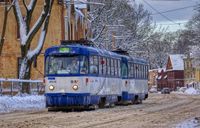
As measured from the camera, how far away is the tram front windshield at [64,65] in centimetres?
3000

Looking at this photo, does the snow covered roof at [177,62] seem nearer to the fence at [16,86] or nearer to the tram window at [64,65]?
the fence at [16,86]

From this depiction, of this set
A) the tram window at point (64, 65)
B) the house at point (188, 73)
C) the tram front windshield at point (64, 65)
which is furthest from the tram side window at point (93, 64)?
the house at point (188, 73)

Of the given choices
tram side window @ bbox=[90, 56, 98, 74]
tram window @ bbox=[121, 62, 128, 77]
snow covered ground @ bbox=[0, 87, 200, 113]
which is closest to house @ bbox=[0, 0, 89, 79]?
tram window @ bbox=[121, 62, 128, 77]

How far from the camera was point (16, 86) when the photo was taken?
3884 centimetres

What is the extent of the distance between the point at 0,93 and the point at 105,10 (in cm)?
4504

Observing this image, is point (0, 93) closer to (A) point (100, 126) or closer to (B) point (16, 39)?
(A) point (100, 126)

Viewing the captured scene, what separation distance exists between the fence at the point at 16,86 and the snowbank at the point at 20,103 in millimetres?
897

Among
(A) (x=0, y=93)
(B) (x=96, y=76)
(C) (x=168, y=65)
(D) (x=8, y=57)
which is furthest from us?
(C) (x=168, y=65)

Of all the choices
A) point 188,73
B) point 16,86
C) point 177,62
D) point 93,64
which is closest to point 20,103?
point 16,86

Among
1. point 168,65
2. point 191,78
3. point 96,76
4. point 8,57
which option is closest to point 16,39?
point 8,57

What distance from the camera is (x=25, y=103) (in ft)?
116

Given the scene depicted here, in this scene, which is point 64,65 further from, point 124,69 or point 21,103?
point 124,69

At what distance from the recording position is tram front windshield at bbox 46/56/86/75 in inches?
1181

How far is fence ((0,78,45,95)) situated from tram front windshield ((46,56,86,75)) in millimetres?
6122
